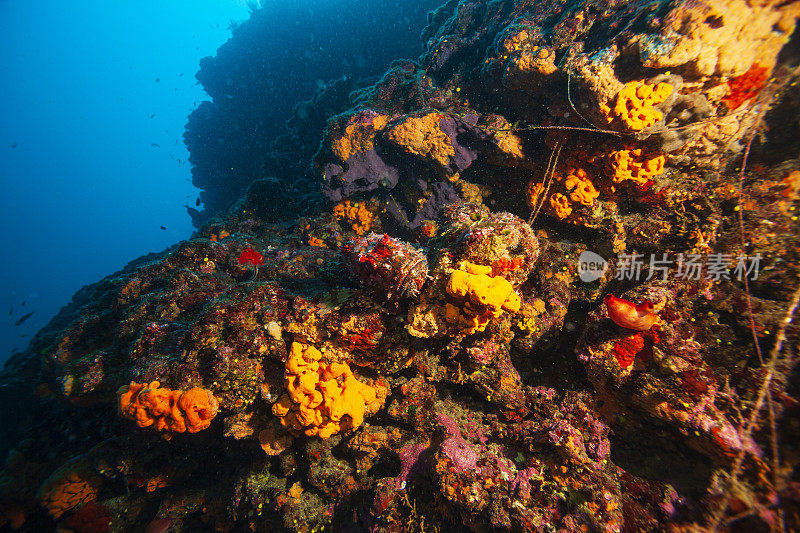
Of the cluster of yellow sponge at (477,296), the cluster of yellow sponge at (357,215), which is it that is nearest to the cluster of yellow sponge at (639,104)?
the cluster of yellow sponge at (477,296)

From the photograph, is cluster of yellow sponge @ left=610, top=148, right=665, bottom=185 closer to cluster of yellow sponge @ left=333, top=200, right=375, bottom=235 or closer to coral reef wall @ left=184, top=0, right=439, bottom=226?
cluster of yellow sponge @ left=333, top=200, right=375, bottom=235

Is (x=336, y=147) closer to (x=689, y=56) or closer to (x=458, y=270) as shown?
(x=458, y=270)

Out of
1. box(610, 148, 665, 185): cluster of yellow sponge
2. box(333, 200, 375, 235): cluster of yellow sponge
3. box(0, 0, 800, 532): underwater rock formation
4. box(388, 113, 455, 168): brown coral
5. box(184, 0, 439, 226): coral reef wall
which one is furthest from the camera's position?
box(184, 0, 439, 226): coral reef wall

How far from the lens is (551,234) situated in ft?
18.7

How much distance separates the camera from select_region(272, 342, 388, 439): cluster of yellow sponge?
368 centimetres

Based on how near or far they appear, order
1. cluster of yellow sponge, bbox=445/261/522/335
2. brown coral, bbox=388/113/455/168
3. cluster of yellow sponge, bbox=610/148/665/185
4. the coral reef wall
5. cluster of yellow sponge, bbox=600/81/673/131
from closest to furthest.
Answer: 1. cluster of yellow sponge, bbox=445/261/522/335
2. cluster of yellow sponge, bbox=600/81/673/131
3. cluster of yellow sponge, bbox=610/148/665/185
4. brown coral, bbox=388/113/455/168
5. the coral reef wall

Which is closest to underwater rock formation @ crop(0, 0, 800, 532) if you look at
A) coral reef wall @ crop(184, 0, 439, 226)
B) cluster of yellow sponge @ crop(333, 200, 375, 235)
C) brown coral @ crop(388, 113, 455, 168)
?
brown coral @ crop(388, 113, 455, 168)

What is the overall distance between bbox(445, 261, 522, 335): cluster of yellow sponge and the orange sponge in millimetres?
3119

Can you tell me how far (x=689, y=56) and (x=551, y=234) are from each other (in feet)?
→ 9.44

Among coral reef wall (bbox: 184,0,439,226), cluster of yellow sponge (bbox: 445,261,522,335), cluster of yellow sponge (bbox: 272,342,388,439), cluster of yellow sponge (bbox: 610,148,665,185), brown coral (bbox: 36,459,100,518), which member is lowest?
brown coral (bbox: 36,459,100,518)

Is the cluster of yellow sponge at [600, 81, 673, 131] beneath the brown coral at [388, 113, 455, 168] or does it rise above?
beneath

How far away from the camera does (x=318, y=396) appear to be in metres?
3.68

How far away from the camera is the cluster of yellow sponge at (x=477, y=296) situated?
3.06 m

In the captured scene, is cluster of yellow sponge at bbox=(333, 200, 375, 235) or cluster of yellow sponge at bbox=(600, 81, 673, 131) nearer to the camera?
cluster of yellow sponge at bbox=(600, 81, 673, 131)
